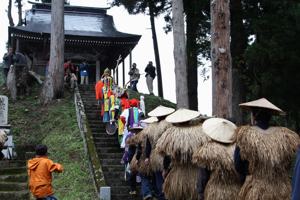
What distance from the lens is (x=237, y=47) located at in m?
16.3

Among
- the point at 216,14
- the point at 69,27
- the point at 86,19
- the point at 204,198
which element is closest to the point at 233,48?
the point at 216,14

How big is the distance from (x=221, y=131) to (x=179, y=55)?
7.99 meters

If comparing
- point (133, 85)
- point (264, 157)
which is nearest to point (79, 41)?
point (133, 85)

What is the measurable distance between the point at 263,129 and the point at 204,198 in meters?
1.19

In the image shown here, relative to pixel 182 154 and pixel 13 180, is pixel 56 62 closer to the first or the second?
pixel 13 180

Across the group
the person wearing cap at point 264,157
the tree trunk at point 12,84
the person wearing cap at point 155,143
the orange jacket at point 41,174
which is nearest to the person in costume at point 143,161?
the person wearing cap at point 155,143

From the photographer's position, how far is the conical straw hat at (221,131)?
6.05 m

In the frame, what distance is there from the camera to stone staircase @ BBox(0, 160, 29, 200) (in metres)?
9.98

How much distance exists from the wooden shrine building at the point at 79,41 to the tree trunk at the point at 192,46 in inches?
216

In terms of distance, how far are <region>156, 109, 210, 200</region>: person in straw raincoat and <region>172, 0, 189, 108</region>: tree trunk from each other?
21.9 feet

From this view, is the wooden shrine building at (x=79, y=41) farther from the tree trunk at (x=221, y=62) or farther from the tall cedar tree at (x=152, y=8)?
the tree trunk at (x=221, y=62)

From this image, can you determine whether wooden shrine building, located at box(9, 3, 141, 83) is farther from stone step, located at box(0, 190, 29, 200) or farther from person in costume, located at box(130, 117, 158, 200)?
person in costume, located at box(130, 117, 158, 200)

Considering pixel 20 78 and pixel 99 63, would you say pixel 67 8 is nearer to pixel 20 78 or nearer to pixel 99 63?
pixel 99 63

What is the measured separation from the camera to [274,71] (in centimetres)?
1550
